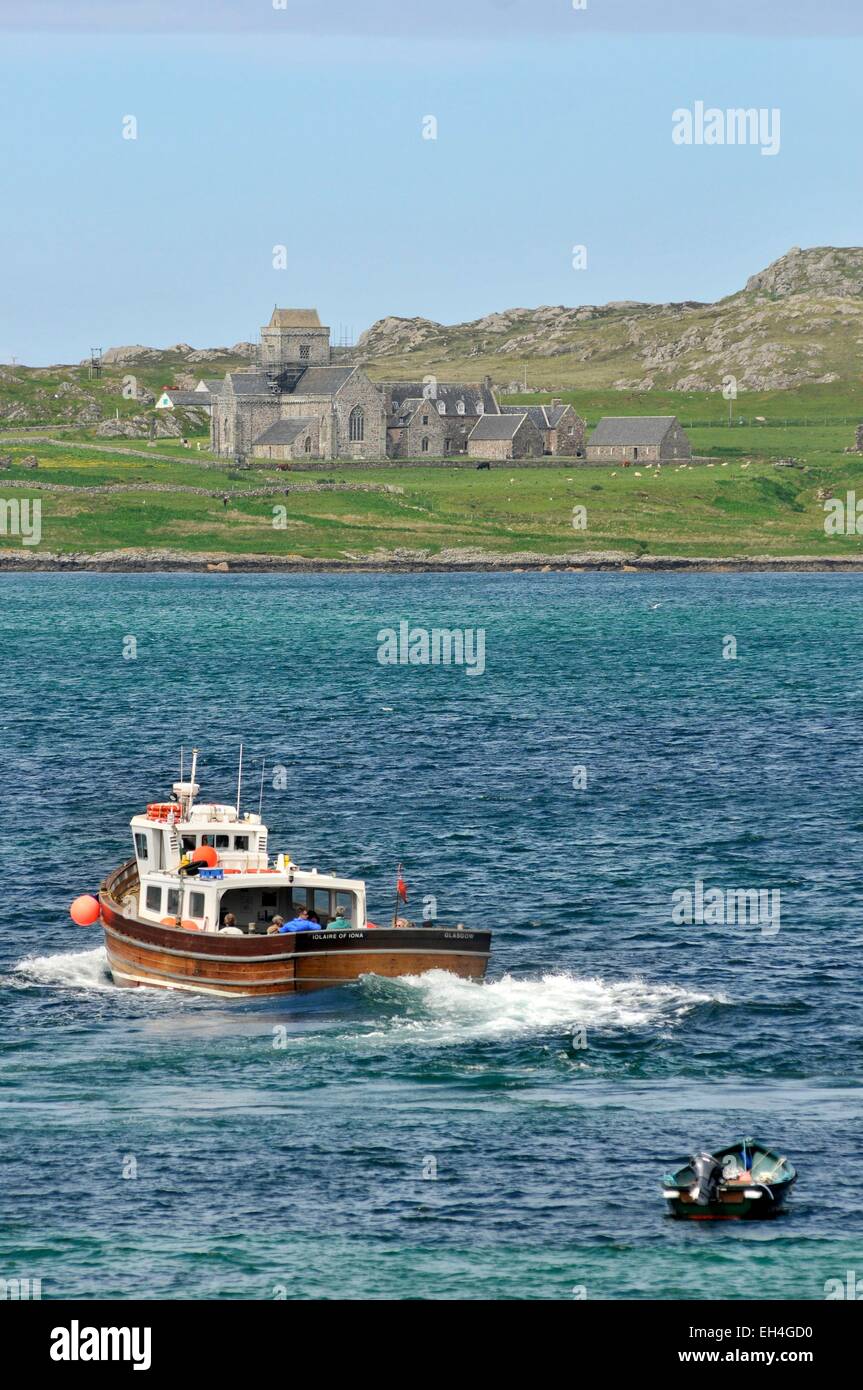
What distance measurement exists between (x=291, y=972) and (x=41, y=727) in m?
67.2

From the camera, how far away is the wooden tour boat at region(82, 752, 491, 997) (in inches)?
2190

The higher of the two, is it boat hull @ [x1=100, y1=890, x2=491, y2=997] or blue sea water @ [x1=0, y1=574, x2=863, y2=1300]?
boat hull @ [x1=100, y1=890, x2=491, y2=997]

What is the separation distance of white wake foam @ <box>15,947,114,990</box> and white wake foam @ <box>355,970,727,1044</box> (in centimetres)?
919

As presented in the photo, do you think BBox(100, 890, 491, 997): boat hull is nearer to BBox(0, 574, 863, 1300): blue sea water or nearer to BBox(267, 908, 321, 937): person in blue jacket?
BBox(267, 908, 321, 937): person in blue jacket

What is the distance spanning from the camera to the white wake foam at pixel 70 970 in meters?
59.1

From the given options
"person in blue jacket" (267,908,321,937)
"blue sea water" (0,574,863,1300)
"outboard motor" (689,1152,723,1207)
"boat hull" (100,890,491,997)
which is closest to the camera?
"blue sea water" (0,574,863,1300)

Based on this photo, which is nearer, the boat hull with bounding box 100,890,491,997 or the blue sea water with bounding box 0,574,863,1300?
the blue sea water with bounding box 0,574,863,1300

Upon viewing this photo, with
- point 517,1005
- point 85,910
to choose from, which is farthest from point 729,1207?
point 85,910

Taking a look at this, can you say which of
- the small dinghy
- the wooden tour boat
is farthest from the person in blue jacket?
the small dinghy

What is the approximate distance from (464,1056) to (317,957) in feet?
21.1

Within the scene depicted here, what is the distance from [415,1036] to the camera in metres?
52.4

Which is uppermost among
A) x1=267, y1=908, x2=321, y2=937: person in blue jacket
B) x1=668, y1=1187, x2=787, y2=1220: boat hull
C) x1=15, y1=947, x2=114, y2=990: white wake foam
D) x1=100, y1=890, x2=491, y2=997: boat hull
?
x1=267, y1=908, x2=321, y2=937: person in blue jacket

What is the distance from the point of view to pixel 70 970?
60594 millimetres

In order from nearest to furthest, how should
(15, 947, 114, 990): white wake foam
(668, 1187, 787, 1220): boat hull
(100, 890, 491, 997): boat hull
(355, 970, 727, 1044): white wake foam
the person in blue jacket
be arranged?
(668, 1187, 787, 1220): boat hull → (355, 970, 727, 1044): white wake foam → (100, 890, 491, 997): boat hull → the person in blue jacket → (15, 947, 114, 990): white wake foam
